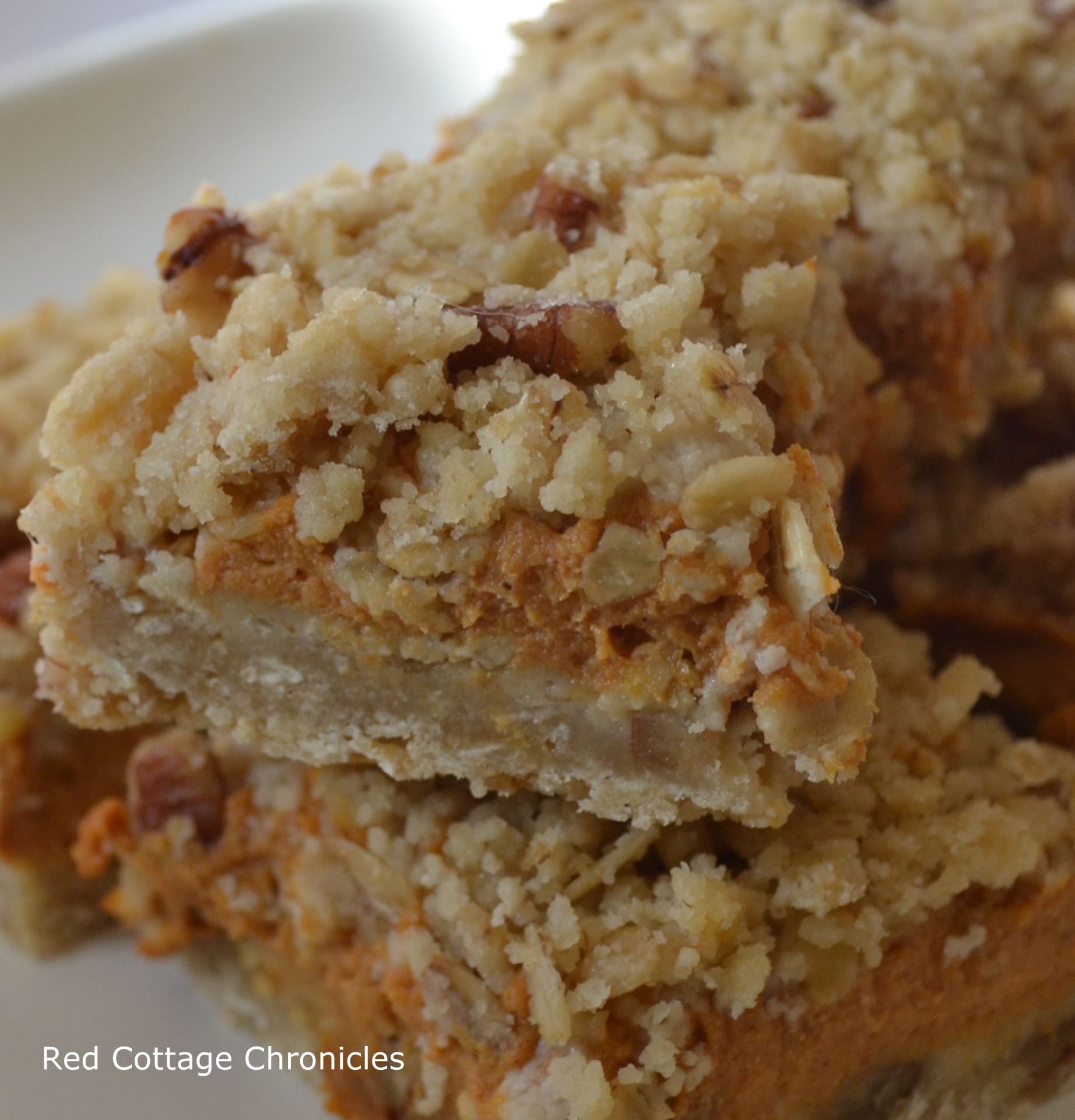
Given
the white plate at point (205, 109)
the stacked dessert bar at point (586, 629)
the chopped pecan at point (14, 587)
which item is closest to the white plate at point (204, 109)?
the white plate at point (205, 109)

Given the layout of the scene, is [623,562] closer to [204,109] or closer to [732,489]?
[732,489]

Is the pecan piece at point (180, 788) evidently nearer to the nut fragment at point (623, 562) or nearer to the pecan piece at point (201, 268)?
the pecan piece at point (201, 268)

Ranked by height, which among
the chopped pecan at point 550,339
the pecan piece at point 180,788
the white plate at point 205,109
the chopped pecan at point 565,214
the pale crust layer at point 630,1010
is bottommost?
the pale crust layer at point 630,1010

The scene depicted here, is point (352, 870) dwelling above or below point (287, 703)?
below

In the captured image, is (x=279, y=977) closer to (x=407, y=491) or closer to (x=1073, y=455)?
(x=407, y=491)

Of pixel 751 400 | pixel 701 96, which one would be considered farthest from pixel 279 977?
pixel 701 96

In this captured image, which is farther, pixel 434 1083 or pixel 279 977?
pixel 279 977

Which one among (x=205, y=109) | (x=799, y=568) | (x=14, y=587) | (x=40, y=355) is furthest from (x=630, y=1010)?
(x=205, y=109)
